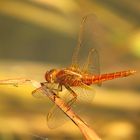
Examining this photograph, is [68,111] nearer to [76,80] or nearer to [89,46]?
[76,80]

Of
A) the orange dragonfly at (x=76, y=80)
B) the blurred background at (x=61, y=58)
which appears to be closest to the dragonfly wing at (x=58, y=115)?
the orange dragonfly at (x=76, y=80)

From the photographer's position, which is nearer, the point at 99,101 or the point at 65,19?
the point at 99,101

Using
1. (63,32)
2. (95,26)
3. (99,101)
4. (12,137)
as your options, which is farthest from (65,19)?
(12,137)

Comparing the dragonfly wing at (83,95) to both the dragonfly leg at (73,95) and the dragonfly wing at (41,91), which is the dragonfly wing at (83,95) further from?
the dragonfly wing at (41,91)

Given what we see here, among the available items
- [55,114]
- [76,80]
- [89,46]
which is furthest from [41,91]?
[89,46]

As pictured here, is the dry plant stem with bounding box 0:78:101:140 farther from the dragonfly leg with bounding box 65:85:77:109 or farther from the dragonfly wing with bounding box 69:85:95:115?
the dragonfly wing with bounding box 69:85:95:115

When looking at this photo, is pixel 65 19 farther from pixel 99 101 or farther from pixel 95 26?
pixel 99 101

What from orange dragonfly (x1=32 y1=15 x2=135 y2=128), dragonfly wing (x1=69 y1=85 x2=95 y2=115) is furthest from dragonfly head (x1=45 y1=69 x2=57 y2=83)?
dragonfly wing (x1=69 y1=85 x2=95 y2=115)
